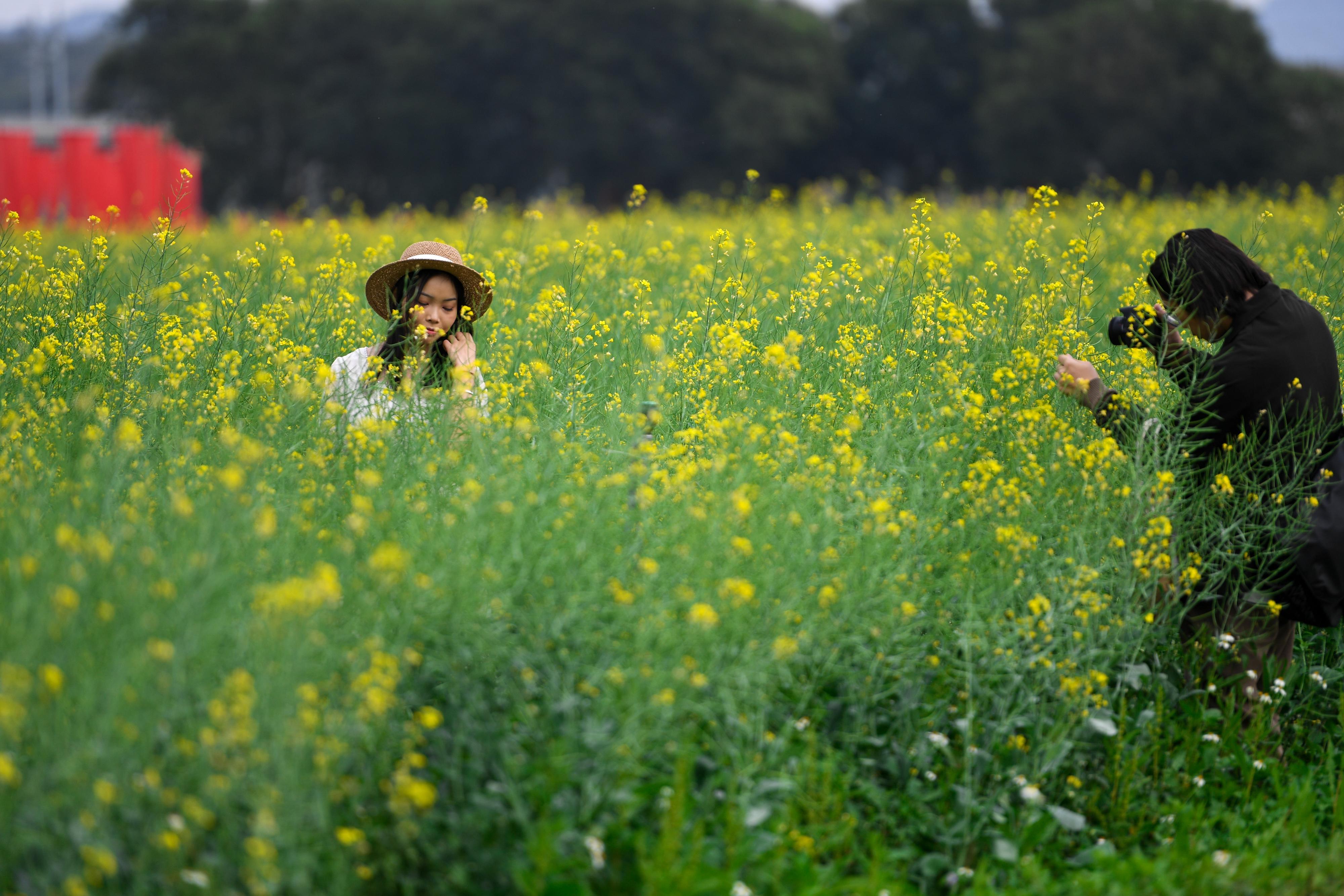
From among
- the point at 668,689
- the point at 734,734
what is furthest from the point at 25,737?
the point at 734,734

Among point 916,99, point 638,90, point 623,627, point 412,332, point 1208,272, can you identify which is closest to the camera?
point 623,627

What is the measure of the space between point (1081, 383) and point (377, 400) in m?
2.67

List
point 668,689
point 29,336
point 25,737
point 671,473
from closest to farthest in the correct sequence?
1. point 25,737
2. point 668,689
3. point 671,473
4. point 29,336

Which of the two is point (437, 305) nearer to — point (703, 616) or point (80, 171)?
point (703, 616)

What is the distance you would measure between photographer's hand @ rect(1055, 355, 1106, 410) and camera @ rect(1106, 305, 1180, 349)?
160 mm

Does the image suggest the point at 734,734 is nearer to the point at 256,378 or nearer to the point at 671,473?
the point at 671,473

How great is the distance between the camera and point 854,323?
16.5 ft

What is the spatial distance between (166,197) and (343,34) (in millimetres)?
33938

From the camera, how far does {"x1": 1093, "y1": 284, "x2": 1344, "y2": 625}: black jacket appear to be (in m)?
3.75

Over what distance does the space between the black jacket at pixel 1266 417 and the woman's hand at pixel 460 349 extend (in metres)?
2.53

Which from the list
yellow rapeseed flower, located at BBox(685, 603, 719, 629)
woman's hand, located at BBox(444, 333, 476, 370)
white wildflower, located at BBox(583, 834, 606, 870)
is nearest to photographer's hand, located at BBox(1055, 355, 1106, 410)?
yellow rapeseed flower, located at BBox(685, 603, 719, 629)

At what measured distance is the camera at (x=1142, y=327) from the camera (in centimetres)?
409

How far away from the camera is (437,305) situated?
4594 mm

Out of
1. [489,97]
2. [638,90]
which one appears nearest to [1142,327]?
[638,90]
